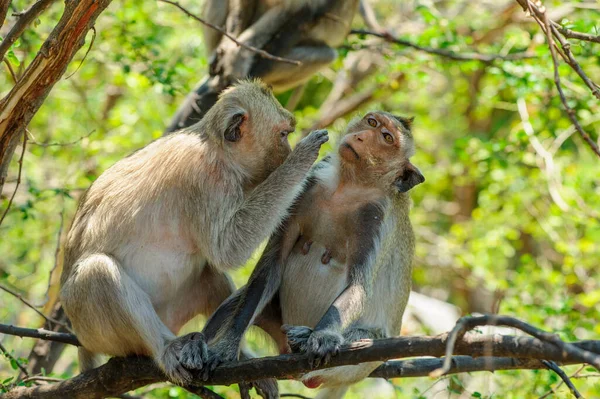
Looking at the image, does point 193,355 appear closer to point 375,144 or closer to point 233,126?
point 233,126

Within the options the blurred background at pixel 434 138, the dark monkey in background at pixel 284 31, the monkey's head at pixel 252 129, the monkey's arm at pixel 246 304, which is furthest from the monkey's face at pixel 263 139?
the dark monkey in background at pixel 284 31

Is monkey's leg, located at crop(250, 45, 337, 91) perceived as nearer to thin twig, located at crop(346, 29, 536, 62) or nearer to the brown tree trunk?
thin twig, located at crop(346, 29, 536, 62)

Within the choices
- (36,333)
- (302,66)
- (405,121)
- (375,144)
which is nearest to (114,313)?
(36,333)

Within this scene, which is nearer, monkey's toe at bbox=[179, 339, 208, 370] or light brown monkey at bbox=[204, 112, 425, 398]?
monkey's toe at bbox=[179, 339, 208, 370]

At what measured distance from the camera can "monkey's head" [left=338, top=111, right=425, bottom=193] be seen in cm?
476

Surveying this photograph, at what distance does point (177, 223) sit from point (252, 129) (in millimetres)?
743

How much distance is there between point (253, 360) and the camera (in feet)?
12.2

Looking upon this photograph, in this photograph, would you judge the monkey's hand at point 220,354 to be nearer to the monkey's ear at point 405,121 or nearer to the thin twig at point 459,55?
the monkey's ear at point 405,121

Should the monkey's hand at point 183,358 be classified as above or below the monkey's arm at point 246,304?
below

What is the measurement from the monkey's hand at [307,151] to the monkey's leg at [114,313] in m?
1.19

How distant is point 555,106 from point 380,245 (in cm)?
391

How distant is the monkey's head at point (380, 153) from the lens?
476 centimetres

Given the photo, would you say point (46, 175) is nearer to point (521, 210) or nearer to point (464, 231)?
point (464, 231)

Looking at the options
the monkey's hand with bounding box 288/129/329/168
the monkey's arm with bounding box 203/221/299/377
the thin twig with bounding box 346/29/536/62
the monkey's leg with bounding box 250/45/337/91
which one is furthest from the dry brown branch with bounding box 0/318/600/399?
the monkey's leg with bounding box 250/45/337/91
